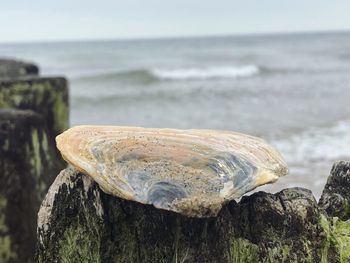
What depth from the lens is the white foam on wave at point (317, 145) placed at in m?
8.14

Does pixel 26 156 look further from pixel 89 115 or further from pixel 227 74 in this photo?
pixel 227 74

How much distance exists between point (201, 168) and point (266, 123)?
1005cm

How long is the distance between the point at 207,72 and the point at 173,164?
26245 millimetres

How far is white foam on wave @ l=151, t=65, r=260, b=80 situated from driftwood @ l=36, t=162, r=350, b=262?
23.8m

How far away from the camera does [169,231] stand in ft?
5.61

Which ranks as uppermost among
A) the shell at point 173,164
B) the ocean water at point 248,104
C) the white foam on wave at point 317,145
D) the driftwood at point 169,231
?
the shell at point 173,164

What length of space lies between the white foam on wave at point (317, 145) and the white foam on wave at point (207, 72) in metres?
15.9

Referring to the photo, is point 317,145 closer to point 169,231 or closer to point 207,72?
point 169,231

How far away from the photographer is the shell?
5.04 feet

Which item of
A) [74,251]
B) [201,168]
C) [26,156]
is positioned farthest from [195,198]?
[26,156]

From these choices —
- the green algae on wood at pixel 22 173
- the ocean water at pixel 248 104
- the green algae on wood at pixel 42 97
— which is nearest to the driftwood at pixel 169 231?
the green algae on wood at pixel 22 173

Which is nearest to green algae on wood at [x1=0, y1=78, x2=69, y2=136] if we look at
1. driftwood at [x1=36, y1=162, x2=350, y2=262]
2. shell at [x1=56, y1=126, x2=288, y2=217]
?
shell at [x1=56, y1=126, x2=288, y2=217]

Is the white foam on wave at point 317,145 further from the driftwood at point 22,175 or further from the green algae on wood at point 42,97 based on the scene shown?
the driftwood at point 22,175

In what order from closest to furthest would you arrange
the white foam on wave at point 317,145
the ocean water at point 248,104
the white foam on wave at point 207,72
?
the white foam on wave at point 317,145
the ocean water at point 248,104
the white foam on wave at point 207,72
